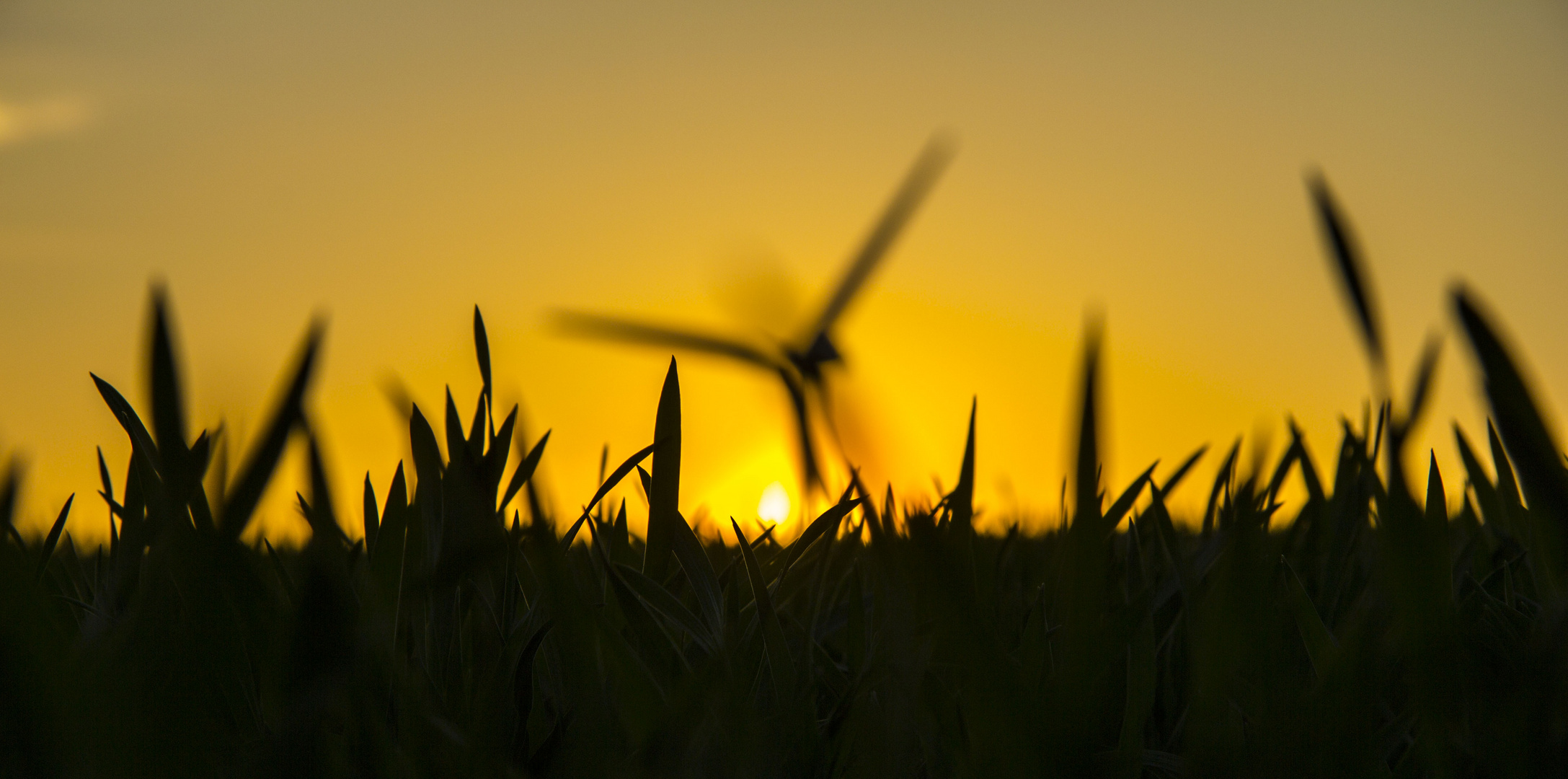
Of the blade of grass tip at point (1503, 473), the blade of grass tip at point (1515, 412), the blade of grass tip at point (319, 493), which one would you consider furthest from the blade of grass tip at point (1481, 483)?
the blade of grass tip at point (319, 493)

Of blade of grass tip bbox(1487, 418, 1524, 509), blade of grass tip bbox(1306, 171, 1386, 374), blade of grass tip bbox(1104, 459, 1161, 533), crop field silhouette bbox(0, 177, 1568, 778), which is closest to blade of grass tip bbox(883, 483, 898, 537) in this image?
crop field silhouette bbox(0, 177, 1568, 778)

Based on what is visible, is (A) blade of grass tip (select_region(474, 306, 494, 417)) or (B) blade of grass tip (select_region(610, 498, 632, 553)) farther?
(B) blade of grass tip (select_region(610, 498, 632, 553))

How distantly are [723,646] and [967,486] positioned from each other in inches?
5.8

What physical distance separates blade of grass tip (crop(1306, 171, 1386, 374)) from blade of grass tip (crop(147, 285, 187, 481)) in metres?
0.38

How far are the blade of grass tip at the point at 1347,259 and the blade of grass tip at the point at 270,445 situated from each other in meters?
0.34

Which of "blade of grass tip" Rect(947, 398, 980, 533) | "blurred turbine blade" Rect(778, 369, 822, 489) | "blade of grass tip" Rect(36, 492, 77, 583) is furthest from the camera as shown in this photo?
"blade of grass tip" Rect(36, 492, 77, 583)

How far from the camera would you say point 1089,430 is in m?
0.34

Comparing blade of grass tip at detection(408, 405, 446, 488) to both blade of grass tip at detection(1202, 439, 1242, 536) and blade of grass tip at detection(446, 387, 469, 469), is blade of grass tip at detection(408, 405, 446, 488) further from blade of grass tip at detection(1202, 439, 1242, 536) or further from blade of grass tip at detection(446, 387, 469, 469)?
blade of grass tip at detection(1202, 439, 1242, 536)

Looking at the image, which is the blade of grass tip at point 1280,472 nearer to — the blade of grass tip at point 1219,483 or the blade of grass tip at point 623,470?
the blade of grass tip at point 1219,483

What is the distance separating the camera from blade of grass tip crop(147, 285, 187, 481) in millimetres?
333

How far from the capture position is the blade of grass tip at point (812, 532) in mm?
601

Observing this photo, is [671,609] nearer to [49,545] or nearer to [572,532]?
[572,532]

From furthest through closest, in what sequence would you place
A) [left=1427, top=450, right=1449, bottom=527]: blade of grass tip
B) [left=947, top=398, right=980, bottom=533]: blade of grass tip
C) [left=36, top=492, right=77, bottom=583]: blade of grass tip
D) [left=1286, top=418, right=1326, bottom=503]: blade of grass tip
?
1. [left=1286, top=418, right=1326, bottom=503]: blade of grass tip
2. [left=36, top=492, right=77, bottom=583]: blade of grass tip
3. [left=1427, top=450, right=1449, bottom=527]: blade of grass tip
4. [left=947, top=398, right=980, bottom=533]: blade of grass tip

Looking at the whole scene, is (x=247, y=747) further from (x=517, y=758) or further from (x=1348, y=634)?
(x=1348, y=634)
